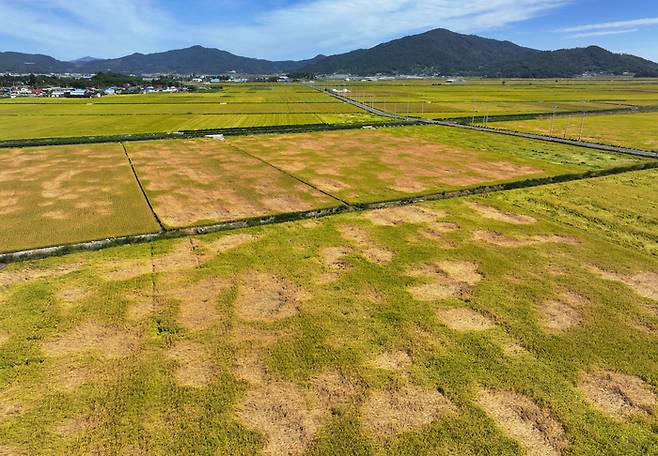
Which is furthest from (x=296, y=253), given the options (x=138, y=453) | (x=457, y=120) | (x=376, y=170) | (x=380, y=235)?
(x=457, y=120)

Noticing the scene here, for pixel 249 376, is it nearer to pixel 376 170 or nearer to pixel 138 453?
pixel 138 453

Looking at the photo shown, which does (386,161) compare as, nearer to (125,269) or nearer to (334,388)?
(125,269)

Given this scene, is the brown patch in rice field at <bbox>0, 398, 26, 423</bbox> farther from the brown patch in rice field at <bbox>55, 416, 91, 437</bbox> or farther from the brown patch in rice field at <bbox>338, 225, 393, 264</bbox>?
the brown patch in rice field at <bbox>338, 225, 393, 264</bbox>

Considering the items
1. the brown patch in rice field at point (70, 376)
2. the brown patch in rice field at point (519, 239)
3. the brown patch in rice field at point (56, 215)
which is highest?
the brown patch in rice field at point (56, 215)

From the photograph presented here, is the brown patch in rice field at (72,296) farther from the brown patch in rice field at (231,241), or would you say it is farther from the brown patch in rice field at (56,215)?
the brown patch in rice field at (56,215)

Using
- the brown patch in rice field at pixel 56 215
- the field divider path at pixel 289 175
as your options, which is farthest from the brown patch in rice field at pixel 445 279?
the brown patch in rice field at pixel 56 215
